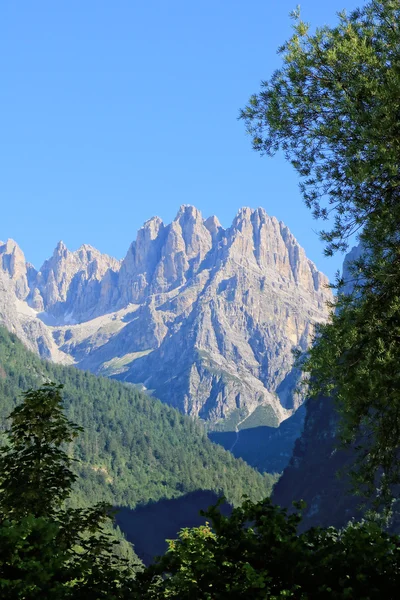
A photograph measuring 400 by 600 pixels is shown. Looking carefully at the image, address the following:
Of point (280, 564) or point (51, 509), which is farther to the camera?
point (51, 509)

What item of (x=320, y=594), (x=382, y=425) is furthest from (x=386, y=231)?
(x=320, y=594)

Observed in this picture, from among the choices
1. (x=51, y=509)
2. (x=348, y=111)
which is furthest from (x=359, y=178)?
(x=51, y=509)

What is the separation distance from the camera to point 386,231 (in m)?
21.6

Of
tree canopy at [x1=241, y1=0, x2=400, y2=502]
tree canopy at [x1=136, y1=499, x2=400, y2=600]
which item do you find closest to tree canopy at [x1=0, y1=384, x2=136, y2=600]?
tree canopy at [x1=136, y1=499, x2=400, y2=600]

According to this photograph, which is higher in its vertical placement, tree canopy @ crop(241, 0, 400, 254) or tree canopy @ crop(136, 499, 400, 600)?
tree canopy @ crop(241, 0, 400, 254)

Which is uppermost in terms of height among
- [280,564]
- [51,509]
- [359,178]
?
[359,178]

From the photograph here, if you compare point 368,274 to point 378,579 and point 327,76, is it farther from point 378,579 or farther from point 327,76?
point 378,579

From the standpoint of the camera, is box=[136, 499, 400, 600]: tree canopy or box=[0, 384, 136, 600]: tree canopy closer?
box=[136, 499, 400, 600]: tree canopy

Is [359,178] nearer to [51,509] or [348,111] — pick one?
[348,111]

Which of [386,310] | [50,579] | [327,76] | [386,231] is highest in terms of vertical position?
[327,76]

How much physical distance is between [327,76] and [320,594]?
16028 mm

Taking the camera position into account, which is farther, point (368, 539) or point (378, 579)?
point (368, 539)

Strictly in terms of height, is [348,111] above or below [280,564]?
above

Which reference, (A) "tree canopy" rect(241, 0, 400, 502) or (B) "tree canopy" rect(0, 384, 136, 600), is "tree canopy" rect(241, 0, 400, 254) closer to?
(A) "tree canopy" rect(241, 0, 400, 502)
